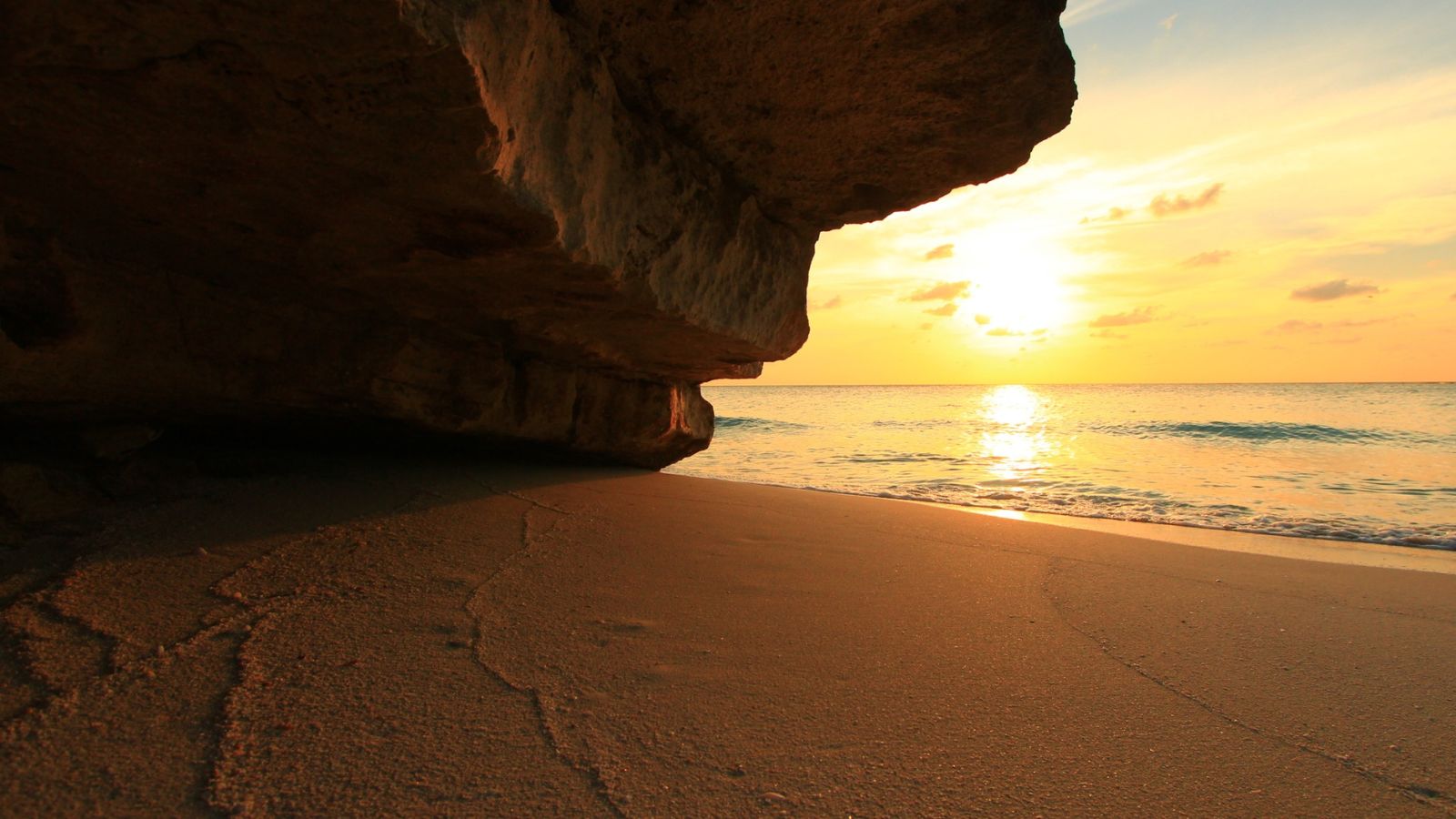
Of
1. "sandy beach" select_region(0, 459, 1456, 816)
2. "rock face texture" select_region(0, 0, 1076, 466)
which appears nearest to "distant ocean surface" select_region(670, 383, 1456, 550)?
"sandy beach" select_region(0, 459, 1456, 816)

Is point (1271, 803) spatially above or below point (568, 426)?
below

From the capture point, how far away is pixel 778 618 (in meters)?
2.16

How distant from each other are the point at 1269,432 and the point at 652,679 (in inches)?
807

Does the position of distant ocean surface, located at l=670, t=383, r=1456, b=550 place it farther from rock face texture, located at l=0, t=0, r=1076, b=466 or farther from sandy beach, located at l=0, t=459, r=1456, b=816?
rock face texture, located at l=0, t=0, r=1076, b=466

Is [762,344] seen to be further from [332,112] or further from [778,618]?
[332,112]

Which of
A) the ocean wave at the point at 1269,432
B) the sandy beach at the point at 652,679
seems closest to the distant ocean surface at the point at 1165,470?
the ocean wave at the point at 1269,432

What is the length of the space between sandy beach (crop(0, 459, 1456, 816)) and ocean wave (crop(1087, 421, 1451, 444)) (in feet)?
53.2

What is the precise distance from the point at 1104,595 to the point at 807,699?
5.27 ft

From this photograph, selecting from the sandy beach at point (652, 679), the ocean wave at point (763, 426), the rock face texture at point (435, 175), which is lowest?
the sandy beach at point (652, 679)

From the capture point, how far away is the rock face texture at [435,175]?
1.58 m

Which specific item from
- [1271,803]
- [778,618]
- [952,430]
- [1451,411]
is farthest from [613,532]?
[1451,411]

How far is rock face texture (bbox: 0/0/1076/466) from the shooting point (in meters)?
1.58

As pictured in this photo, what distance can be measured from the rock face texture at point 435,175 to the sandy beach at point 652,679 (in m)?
0.76

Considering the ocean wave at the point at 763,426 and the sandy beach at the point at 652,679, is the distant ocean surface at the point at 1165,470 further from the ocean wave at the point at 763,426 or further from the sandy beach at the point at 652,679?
the sandy beach at the point at 652,679
